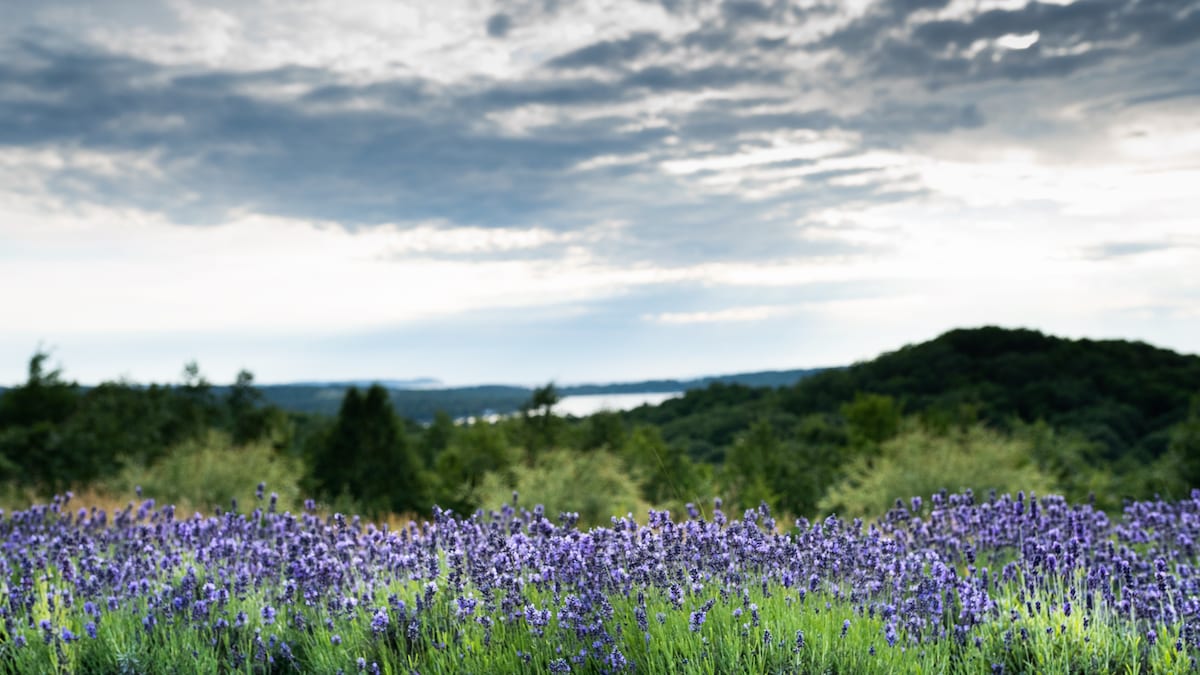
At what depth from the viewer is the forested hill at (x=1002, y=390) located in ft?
118

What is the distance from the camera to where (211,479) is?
14.8m

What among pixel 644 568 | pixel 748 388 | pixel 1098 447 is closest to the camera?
pixel 644 568

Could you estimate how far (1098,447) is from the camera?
31188mm

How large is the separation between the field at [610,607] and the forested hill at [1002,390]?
93.9 ft

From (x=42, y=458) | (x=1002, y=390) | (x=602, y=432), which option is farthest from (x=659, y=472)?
(x=1002, y=390)

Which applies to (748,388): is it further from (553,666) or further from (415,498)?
(553,666)

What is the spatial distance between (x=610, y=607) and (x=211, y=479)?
12.3m

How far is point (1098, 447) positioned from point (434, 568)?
3221 centimetres

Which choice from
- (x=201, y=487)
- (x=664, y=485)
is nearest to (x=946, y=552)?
(x=664, y=485)

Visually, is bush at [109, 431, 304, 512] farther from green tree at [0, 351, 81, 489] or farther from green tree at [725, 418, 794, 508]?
green tree at [725, 418, 794, 508]

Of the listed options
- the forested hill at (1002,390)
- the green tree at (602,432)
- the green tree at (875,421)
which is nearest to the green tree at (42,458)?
the green tree at (602,432)

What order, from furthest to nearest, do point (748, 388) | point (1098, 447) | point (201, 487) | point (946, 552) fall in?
point (748, 388) < point (1098, 447) < point (201, 487) < point (946, 552)

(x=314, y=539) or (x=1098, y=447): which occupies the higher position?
(x=314, y=539)

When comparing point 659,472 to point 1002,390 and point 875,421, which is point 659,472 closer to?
point 875,421
